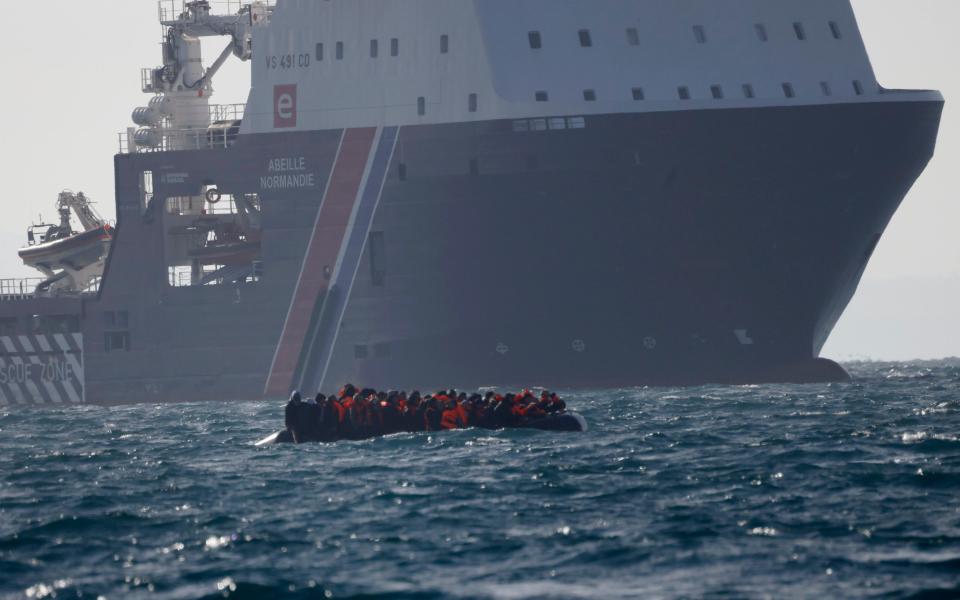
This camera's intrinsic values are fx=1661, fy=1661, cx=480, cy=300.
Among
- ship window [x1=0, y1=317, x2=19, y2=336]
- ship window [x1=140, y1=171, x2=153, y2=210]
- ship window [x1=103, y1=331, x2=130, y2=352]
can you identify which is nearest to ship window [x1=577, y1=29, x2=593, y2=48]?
ship window [x1=140, y1=171, x2=153, y2=210]

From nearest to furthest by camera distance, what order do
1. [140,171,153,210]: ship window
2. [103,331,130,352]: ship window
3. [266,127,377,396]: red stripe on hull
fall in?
[266,127,377,396]: red stripe on hull
[140,171,153,210]: ship window
[103,331,130,352]: ship window

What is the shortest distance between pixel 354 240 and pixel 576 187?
7.34 m

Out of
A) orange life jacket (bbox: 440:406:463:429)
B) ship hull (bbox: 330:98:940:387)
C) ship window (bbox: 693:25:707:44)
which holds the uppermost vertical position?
ship window (bbox: 693:25:707:44)

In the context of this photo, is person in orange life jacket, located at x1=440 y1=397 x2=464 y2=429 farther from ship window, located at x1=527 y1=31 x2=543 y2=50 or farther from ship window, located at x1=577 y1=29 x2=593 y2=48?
ship window, located at x1=577 y1=29 x2=593 y2=48

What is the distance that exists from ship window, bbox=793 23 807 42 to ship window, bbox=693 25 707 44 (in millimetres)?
2896

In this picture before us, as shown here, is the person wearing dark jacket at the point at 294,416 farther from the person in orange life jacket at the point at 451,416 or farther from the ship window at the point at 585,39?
the ship window at the point at 585,39

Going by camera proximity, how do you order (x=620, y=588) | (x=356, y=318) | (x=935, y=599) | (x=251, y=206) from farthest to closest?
(x=251, y=206) → (x=356, y=318) → (x=620, y=588) → (x=935, y=599)

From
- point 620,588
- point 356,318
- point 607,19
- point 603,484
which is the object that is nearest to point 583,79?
point 607,19

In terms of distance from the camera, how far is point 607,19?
1918 inches

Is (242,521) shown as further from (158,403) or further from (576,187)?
(158,403)

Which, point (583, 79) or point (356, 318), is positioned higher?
point (583, 79)

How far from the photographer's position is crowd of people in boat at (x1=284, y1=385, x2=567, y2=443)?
35.7 metres

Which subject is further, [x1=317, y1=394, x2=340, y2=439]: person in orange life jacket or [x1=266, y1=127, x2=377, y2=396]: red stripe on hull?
[x1=266, y1=127, x2=377, y2=396]: red stripe on hull

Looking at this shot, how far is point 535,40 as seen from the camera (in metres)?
48.3
